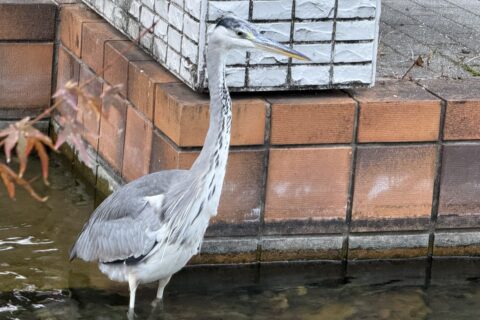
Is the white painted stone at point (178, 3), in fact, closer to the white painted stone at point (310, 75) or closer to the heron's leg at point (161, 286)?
the white painted stone at point (310, 75)

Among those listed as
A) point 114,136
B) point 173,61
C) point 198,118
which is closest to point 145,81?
point 173,61

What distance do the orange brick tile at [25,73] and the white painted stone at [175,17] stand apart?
1.73 metres

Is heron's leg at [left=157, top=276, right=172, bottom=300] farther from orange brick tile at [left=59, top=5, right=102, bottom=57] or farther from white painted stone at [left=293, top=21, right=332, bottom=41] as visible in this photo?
orange brick tile at [left=59, top=5, right=102, bottom=57]

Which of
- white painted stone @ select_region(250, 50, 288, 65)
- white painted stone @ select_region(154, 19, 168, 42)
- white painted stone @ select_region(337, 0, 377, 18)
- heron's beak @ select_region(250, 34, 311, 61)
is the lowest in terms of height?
white painted stone @ select_region(250, 50, 288, 65)

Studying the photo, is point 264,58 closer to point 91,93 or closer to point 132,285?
point 132,285

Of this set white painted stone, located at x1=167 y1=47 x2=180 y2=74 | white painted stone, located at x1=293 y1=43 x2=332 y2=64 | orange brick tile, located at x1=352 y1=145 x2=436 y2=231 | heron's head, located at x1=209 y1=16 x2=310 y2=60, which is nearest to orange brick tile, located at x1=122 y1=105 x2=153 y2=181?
white painted stone, located at x1=167 y1=47 x2=180 y2=74

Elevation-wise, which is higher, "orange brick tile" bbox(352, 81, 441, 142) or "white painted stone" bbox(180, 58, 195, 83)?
"white painted stone" bbox(180, 58, 195, 83)

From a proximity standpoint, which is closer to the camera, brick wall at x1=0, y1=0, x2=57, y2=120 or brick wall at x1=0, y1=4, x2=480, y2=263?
brick wall at x1=0, y1=4, x2=480, y2=263

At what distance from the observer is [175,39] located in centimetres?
550

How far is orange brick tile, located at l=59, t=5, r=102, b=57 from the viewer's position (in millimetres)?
6641

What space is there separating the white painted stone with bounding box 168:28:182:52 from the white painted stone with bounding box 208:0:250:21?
1.16ft

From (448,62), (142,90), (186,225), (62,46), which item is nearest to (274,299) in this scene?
(186,225)

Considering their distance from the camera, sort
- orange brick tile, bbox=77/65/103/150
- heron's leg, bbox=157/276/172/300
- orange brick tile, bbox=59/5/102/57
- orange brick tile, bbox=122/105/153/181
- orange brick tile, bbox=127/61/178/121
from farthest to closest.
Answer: orange brick tile, bbox=59/5/102/57 → orange brick tile, bbox=77/65/103/150 → orange brick tile, bbox=122/105/153/181 → orange brick tile, bbox=127/61/178/121 → heron's leg, bbox=157/276/172/300

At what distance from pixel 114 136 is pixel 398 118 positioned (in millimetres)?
1675
